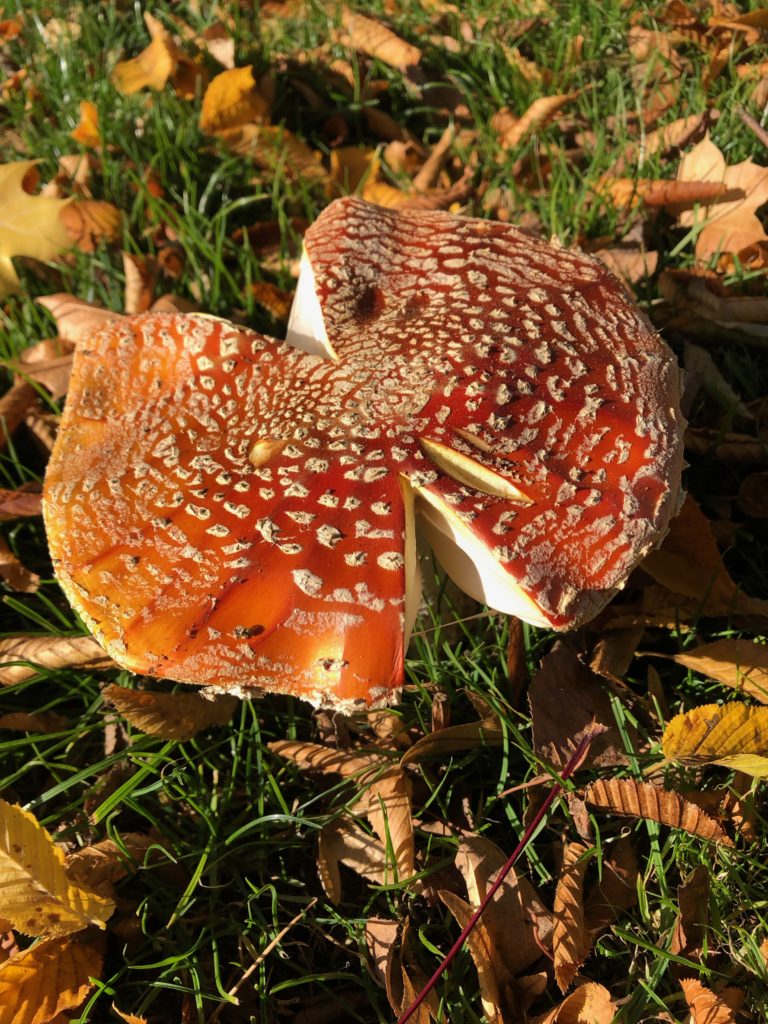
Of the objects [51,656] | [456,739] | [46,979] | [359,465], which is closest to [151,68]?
[51,656]

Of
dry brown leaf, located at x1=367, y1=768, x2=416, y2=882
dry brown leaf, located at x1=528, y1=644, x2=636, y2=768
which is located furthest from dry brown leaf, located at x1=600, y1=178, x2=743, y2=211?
dry brown leaf, located at x1=367, y1=768, x2=416, y2=882

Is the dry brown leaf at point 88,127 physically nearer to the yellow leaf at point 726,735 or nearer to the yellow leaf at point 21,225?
the yellow leaf at point 21,225

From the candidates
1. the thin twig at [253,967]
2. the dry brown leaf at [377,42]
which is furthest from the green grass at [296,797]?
the dry brown leaf at [377,42]

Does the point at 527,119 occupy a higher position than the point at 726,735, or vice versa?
the point at 527,119

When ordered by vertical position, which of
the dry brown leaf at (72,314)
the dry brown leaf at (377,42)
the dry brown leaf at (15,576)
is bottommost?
the dry brown leaf at (15,576)

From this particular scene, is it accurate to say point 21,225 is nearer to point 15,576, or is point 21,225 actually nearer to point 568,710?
point 15,576

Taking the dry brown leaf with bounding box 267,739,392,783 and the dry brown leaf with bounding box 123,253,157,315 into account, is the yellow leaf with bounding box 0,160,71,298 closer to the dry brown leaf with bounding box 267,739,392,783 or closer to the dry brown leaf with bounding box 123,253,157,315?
the dry brown leaf with bounding box 123,253,157,315
